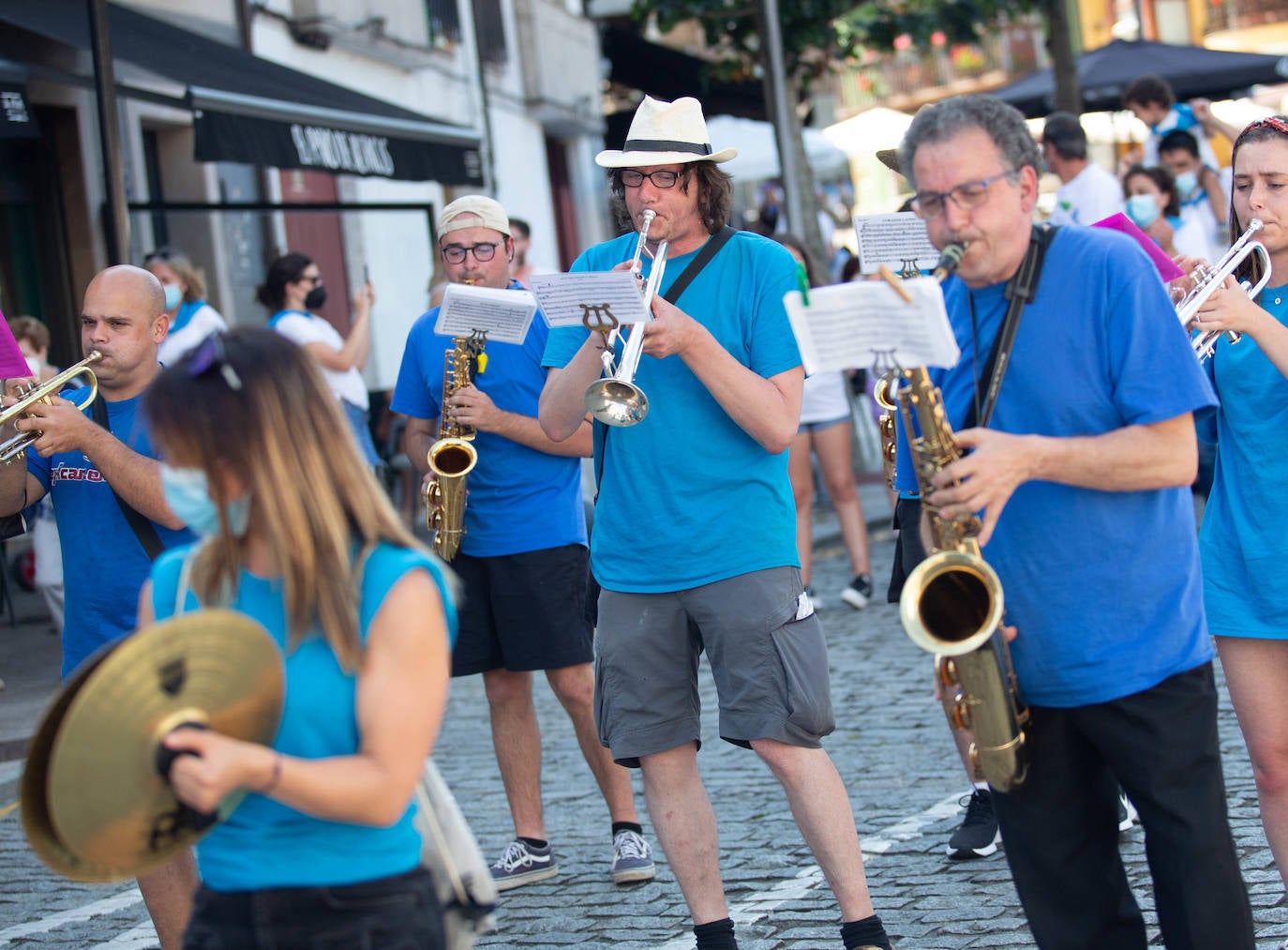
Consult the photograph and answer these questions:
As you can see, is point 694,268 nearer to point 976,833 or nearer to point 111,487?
point 111,487

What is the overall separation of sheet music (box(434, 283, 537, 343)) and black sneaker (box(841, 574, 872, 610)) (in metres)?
4.52

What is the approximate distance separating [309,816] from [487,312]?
8.95 feet

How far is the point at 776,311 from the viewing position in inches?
157

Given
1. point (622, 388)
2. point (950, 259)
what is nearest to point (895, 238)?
point (622, 388)

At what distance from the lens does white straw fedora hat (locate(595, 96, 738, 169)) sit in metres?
4.08

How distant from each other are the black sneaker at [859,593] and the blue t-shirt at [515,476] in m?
4.11

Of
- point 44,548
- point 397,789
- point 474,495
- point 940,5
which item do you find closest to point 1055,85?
point 940,5

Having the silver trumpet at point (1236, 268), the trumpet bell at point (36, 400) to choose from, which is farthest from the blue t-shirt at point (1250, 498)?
the trumpet bell at point (36, 400)

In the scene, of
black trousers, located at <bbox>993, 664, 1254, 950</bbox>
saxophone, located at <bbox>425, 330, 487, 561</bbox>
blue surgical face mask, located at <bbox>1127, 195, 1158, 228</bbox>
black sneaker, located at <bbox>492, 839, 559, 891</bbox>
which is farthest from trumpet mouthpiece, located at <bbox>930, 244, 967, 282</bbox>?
blue surgical face mask, located at <bbox>1127, 195, 1158, 228</bbox>

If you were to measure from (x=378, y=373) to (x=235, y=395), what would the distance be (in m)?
14.0

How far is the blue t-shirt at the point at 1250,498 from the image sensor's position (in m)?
3.71

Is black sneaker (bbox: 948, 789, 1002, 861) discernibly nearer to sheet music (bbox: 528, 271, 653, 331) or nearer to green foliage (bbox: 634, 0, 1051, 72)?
sheet music (bbox: 528, 271, 653, 331)

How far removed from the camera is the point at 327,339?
369 inches

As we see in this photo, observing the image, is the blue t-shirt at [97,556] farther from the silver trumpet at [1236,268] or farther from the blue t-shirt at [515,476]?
the silver trumpet at [1236,268]
